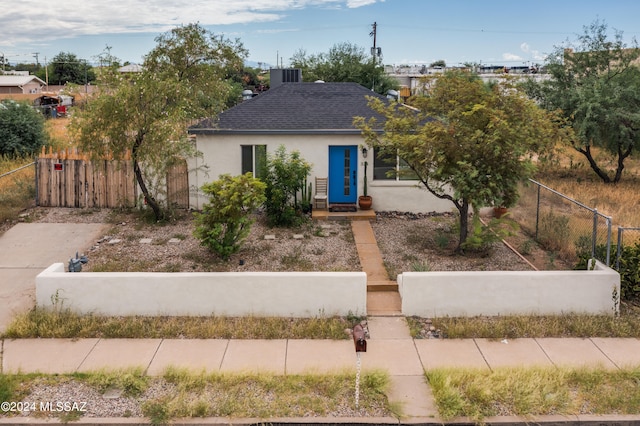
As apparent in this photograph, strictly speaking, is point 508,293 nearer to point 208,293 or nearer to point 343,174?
point 208,293

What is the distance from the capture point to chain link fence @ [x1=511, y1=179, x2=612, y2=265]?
11.7 metres

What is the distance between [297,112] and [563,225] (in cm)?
837

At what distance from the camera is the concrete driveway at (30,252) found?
37.1 ft

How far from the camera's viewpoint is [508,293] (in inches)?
423

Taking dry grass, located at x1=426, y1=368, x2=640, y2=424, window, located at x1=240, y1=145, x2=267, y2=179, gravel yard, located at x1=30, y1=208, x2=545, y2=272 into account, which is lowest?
dry grass, located at x1=426, y1=368, x2=640, y2=424

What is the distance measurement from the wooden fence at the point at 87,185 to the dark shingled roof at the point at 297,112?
2017mm

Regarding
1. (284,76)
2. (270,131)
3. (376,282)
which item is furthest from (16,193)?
(376,282)

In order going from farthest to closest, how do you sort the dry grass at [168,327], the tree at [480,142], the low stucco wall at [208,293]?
the tree at [480,142] < the low stucco wall at [208,293] < the dry grass at [168,327]

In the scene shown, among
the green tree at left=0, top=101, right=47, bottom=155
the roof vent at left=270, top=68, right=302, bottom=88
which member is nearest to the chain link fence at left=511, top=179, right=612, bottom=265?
the roof vent at left=270, top=68, right=302, bottom=88

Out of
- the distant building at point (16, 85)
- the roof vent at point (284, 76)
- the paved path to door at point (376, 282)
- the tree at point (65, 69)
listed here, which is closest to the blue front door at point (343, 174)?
the paved path to door at point (376, 282)

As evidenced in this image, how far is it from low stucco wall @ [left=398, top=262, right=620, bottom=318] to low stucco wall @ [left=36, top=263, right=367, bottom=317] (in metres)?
1.09

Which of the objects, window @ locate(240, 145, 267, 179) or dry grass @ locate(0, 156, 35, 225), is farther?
window @ locate(240, 145, 267, 179)

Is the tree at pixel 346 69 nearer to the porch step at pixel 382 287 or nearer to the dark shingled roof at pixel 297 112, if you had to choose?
the dark shingled roof at pixel 297 112

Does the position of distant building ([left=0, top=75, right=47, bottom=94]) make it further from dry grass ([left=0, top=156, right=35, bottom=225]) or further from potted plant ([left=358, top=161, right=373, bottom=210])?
potted plant ([left=358, top=161, right=373, bottom=210])
